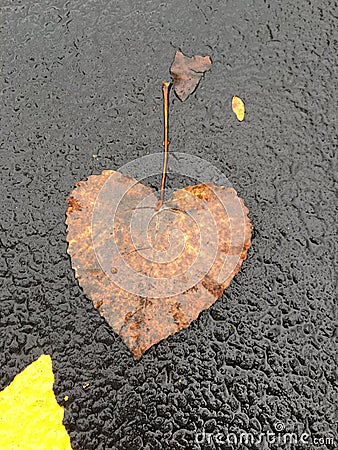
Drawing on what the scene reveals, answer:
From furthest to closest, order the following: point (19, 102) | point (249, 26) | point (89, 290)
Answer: point (249, 26)
point (19, 102)
point (89, 290)

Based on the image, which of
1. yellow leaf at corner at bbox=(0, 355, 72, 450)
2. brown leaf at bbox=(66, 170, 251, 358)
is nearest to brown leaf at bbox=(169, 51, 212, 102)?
brown leaf at bbox=(66, 170, 251, 358)

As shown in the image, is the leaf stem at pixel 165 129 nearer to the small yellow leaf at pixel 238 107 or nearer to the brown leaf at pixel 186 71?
the brown leaf at pixel 186 71

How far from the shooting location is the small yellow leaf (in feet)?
6.72

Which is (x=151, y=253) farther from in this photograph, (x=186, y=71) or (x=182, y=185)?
(x=186, y=71)

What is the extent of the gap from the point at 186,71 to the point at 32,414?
1.38 m

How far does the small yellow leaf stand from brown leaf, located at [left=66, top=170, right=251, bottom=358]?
1.29ft

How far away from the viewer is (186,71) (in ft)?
6.89

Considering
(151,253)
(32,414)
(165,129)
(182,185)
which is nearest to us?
(32,414)

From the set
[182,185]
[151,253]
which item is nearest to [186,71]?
[182,185]

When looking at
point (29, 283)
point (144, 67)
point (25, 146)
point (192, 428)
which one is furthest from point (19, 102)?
point (192, 428)

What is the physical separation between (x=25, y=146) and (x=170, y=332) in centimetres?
91

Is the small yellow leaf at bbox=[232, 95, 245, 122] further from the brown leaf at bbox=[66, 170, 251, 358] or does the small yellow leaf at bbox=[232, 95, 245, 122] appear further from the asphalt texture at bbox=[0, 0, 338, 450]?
the brown leaf at bbox=[66, 170, 251, 358]

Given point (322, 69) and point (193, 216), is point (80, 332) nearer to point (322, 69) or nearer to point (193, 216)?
point (193, 216)

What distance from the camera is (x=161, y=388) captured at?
1627 mm
